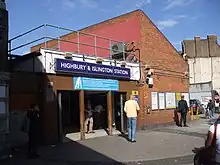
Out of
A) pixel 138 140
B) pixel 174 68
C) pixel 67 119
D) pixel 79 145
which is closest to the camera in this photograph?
pixel 79 145

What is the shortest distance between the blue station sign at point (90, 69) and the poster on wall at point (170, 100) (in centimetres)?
426

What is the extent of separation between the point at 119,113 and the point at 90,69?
373cm

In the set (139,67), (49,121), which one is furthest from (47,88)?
(139,67)

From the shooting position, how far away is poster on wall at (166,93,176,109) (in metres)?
18.9

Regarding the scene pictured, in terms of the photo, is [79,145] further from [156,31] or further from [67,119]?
[156,31]

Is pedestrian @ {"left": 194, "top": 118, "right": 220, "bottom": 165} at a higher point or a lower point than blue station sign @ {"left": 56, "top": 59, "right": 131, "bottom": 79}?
lower

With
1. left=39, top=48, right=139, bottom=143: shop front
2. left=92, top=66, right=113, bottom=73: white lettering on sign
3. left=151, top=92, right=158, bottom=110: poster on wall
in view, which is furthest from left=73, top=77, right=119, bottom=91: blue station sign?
left=151, top=92, right=158, bottom=110: poster on wall

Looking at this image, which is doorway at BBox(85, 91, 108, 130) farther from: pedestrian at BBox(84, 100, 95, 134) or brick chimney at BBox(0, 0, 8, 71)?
brick chimney at BBox(0, 0, 8, 71)

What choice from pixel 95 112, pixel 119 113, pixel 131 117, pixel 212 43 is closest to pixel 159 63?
pixel 119 113

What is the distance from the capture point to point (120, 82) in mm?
15570

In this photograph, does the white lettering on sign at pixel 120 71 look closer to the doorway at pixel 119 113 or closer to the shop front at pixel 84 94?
the shop front at pixel 84 94

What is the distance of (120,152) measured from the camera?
33.1 feet

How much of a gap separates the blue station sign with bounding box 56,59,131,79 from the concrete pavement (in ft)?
9.99

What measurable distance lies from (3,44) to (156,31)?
35.2 ft
